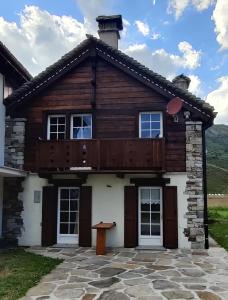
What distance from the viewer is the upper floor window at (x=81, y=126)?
45.2 ft

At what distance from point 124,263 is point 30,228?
4494 millimetres

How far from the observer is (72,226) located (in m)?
13.5

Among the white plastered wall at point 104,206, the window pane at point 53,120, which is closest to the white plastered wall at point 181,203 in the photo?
the white plastered wall at point 104,206

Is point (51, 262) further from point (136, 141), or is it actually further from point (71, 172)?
point (136, 141)

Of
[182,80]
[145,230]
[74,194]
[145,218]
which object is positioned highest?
[182,80]

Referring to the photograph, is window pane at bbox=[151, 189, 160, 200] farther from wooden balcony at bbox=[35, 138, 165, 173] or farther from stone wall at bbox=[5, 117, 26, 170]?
stone wall at bbox=[5, 117, 26, 170]

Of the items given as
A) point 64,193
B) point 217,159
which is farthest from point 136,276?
point 217,159

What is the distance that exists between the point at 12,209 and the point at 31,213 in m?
0.71

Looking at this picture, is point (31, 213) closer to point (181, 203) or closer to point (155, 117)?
point (181, 203)

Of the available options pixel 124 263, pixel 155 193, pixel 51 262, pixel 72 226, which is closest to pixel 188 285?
pixel 124 263

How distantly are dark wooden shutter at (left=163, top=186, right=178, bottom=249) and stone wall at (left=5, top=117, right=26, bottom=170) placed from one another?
5.44 meters

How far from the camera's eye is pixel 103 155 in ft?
41.1

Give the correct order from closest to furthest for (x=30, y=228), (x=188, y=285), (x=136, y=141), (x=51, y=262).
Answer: (x=188, y=285)
(x=51, y=262)
(x=136, y=141)
(x=30, y=228)

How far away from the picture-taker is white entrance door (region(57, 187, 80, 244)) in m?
13.4
